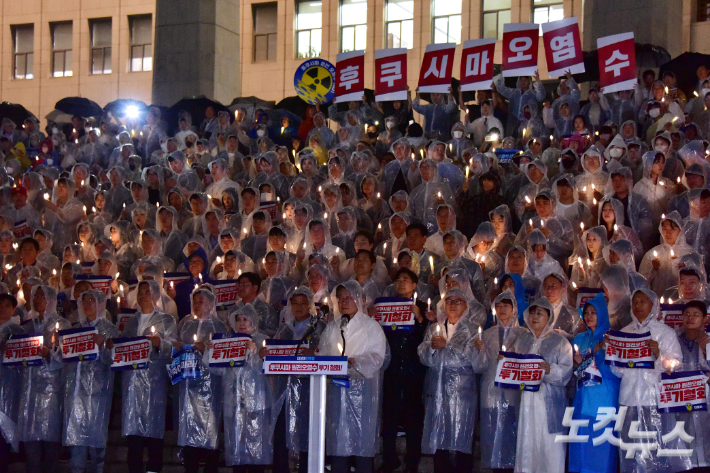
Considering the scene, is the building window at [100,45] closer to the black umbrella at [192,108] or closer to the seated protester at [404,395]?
the black umbrella at [192,108]

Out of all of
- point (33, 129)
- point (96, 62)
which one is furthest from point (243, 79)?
point (33, 129)

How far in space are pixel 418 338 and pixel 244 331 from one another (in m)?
1.41

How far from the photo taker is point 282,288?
29.4 feet

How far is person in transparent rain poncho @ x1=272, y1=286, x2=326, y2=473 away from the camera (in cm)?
791

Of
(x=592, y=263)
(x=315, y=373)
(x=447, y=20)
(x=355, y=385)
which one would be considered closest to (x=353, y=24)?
(x=447, y=20)

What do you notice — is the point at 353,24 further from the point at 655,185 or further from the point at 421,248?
the point at 421,248

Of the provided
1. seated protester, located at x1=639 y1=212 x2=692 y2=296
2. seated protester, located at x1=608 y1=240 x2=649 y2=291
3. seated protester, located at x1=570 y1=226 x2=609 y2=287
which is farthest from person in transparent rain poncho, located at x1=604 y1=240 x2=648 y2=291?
seated protester, located at x1=639 y1=212 x2=692 y2=296

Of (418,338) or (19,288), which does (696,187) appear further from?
(19,288)

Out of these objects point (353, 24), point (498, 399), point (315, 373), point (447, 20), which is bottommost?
point (498, 399)

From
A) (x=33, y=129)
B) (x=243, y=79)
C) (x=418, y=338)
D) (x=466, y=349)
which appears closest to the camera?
(x=466, y=349)

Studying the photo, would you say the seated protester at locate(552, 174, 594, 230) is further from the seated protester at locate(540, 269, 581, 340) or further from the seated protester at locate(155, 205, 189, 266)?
the seated protester at locate(155, 205, 189, 266)

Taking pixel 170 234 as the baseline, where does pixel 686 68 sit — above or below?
above

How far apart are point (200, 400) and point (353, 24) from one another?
717 inches

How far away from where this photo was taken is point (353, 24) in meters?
24.9
